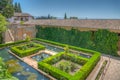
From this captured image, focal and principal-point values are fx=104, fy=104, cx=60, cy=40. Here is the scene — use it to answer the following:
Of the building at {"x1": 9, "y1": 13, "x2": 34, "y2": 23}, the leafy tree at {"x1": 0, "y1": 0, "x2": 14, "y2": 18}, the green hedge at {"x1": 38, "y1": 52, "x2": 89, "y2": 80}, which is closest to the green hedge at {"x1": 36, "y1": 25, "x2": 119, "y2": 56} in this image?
the green hedge at {"x1": 38, "y1": 52, "x2": 89, "y2": 80}

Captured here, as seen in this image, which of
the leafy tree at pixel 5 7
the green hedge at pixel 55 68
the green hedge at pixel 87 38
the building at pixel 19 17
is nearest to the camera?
the green hedge at pixel 55 68

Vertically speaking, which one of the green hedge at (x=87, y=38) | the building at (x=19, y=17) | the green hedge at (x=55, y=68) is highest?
the building at (x=19, y=17)

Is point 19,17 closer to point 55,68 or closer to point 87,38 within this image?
point 87,38

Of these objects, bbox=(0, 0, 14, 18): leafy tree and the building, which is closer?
bbox=(0, 0, 14, 18): leafy tree

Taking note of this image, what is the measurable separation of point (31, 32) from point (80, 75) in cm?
1950

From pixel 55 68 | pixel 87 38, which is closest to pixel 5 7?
pixel 87 38

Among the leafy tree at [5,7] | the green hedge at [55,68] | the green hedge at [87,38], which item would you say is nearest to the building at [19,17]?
the leafy tree at [5,7]

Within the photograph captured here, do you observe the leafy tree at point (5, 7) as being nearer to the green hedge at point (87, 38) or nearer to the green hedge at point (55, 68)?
the green hedge at point (87, 38)

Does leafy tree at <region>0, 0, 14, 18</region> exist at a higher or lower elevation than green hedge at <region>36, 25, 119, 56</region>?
higher

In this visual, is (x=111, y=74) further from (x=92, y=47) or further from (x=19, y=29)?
(x=19, y=29)

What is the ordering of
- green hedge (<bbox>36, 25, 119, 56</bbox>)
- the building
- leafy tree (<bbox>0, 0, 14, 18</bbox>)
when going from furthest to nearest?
the building
leafy tree (<bbox>0, 0, 14, 18</bbox>)
green hedge (<bbox>36, 25, 119, 56</bbox>)

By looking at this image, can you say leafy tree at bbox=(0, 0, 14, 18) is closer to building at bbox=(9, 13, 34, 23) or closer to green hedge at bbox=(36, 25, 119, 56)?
green hedge at bbox=(36, 25, 119, 56)

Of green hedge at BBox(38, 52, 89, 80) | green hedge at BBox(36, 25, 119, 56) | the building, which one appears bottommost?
green hedge at BBox(38, 52, 89, 80)

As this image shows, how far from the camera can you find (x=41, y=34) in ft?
79.4
